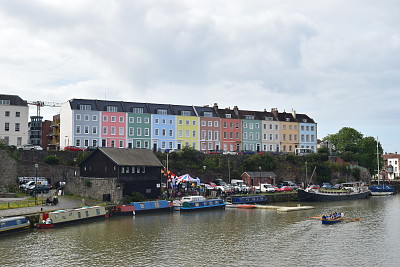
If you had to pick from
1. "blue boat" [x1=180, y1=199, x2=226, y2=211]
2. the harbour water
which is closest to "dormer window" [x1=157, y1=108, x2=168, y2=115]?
"blue boat" [x1=180, y1=199, x2=226, y2=211]

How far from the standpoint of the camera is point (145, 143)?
299 ft

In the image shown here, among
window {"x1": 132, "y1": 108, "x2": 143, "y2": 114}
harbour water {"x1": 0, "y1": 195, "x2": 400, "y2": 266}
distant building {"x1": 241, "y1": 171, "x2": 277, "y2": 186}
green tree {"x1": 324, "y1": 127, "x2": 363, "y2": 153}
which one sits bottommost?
harbour water {"x1": 0, "y1": 195, "x2": 400, "y2": 266}

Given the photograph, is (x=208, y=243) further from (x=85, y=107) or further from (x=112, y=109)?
(x=112, y=109)

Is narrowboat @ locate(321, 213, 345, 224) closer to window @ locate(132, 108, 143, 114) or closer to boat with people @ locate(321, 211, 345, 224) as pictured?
boat with people @ locate(321, 211, 345, 224)

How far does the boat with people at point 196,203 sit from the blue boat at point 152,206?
1371mm

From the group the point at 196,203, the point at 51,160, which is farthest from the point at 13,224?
the point at 51,160

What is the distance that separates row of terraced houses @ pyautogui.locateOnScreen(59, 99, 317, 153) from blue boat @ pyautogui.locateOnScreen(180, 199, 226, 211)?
32.3 m

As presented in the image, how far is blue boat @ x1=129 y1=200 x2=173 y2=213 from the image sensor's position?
174 ft

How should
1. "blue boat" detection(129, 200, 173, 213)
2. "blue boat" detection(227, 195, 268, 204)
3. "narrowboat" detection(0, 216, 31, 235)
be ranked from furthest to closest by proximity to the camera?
"blue boat" detection(227, 195, 268, 204) < "blue boat" detection(129, 200, 173, 213) < "narrowboat" detection(0, 216, 31, 235)

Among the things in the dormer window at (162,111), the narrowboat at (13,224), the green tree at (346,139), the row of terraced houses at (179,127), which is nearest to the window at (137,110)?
the row of terraced houses at (179,127)

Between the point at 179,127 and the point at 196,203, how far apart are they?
126ft

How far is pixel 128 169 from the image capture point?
57594 millimetres

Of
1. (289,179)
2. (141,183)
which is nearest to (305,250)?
(141,183)

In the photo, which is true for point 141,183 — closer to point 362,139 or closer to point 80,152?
point 80,152
